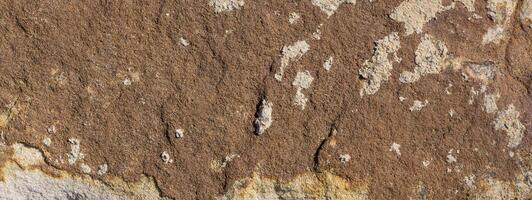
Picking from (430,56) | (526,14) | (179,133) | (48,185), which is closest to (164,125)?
(179,133)

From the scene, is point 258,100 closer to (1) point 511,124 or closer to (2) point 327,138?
(2) point 327,138

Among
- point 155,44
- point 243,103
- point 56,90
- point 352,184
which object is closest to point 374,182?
point 352,184

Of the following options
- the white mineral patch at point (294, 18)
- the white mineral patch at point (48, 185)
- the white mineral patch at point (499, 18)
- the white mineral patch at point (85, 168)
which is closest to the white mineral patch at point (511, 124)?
the white mineral patch at point (499, 18)

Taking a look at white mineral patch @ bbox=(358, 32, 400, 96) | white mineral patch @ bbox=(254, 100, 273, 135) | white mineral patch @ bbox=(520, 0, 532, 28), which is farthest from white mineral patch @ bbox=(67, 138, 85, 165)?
white mineral patch @ bbox=(520, 0, 532, 28)

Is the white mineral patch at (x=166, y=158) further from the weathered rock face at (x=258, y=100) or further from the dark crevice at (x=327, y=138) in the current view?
the dark crevice at (x=327, y=138)

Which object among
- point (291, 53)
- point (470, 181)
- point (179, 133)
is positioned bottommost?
point (470, 181)

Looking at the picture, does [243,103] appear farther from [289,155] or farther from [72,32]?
[72,32]
